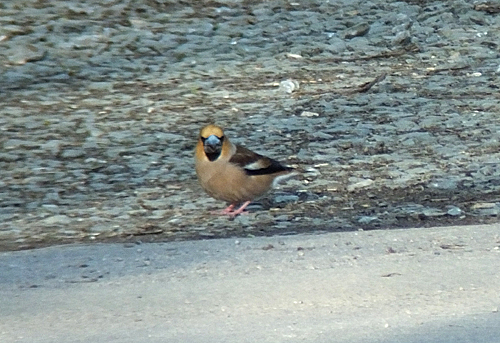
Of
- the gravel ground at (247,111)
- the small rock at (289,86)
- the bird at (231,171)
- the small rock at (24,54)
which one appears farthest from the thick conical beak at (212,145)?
the small rock at (24,54)

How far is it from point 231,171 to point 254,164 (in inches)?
7.1

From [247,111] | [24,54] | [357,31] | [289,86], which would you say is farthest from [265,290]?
[357,31]

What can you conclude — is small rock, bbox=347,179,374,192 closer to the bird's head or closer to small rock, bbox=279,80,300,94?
the bird's head

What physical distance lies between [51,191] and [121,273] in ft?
7.21

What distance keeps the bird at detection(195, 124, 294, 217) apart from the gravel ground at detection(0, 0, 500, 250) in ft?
0.55

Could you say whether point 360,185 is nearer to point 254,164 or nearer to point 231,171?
point 254,164

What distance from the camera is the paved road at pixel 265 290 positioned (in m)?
4.77

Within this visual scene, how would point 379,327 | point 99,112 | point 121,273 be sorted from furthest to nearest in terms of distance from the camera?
point 99,112 < point 121,273 < point 379,327

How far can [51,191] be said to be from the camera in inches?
304

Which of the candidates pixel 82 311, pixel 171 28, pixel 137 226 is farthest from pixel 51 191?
pixel 171 28

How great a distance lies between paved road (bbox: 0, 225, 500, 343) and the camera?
4770mm

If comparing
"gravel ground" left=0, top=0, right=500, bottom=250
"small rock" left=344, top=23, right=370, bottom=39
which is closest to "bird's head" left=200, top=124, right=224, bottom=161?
"gravel ground" left=0, top=0, right=500, bottom=250

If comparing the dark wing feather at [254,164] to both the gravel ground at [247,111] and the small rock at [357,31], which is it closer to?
the gravel ground at [247,111]

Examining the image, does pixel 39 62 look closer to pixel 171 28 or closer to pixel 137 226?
pixel 171 28
